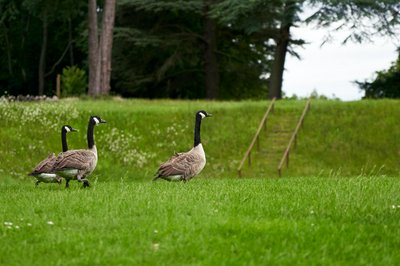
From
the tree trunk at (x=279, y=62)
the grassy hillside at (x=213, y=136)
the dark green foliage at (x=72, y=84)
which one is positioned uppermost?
the tree trunk at (x=279, y=62)

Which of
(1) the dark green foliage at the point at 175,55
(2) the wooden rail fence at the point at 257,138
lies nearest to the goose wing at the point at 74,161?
(2) the wooden rail fence at the point at 257,138

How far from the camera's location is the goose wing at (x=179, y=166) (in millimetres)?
17562

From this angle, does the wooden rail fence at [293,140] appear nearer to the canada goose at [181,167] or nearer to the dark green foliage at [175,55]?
the canada goose at [181,167]

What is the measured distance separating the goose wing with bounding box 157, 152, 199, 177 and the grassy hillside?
12823mm

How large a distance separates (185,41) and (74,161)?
36.6 meters

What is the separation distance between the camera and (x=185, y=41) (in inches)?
2052

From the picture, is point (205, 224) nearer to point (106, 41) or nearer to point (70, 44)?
point (106, 41)

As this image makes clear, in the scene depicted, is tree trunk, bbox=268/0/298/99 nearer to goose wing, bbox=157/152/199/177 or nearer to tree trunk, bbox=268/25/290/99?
tree trunk, bbox=268/25/290/99

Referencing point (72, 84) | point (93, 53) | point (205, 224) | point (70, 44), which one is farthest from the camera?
point (70, 44)

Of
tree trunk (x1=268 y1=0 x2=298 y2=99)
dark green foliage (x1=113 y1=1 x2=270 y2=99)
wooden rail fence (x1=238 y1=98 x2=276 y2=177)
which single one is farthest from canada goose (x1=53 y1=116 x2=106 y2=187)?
dark green foliage (x1=113 y1=1 x2=270 y2=99)

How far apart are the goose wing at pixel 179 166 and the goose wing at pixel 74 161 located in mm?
1803

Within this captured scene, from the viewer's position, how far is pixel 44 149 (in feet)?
108

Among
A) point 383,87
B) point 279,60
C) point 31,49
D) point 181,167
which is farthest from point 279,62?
point 31,49

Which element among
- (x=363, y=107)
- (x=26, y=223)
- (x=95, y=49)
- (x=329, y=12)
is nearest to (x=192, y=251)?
(x=26, y=223)
